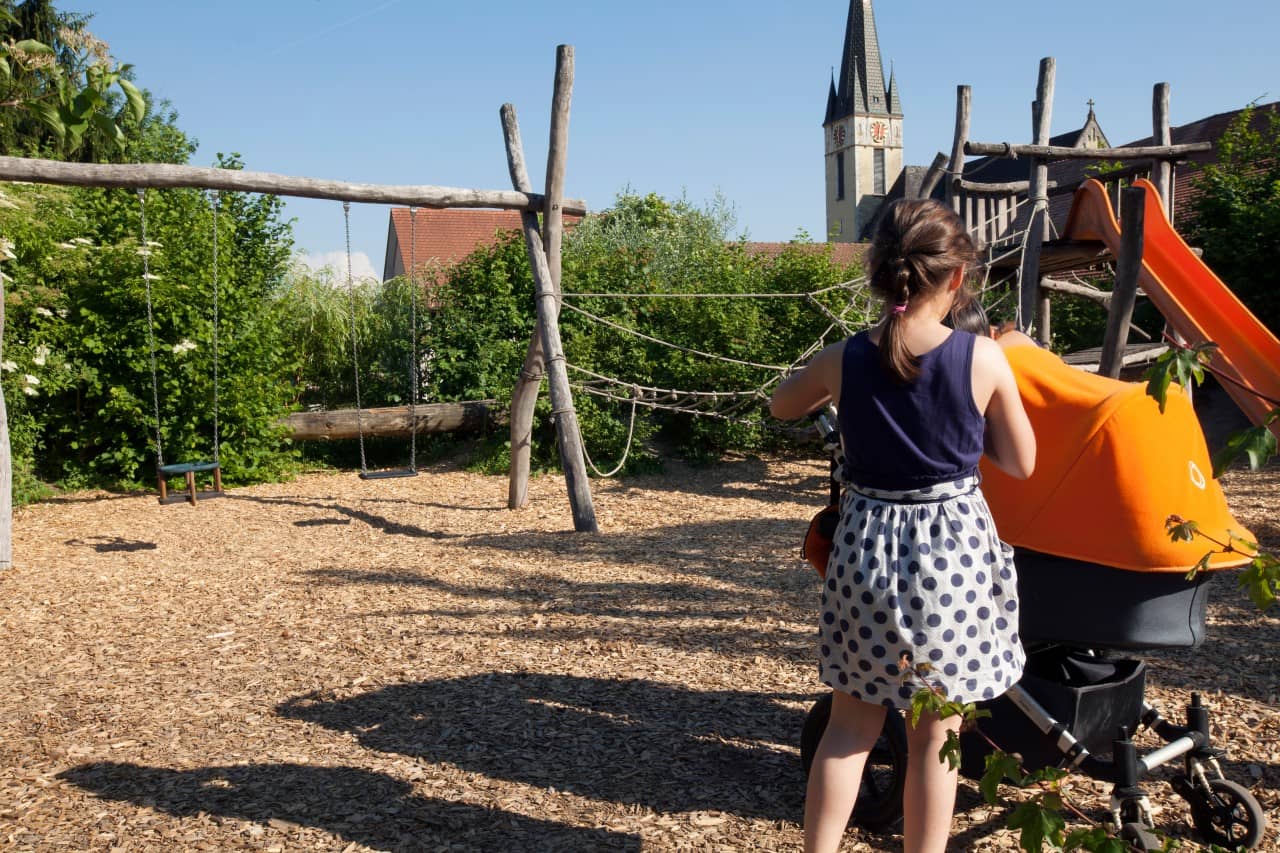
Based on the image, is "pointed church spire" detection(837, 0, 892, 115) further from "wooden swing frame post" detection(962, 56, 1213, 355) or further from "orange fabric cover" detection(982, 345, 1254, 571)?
"orange fabric cover" detection(982, 345, 1254, 571)

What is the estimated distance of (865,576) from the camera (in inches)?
79.7

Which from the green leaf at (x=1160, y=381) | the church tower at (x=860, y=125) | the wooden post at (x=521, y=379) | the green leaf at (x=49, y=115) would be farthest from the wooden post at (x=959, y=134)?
the church tower at (x=860, y=125)

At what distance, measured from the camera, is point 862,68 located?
257 ft

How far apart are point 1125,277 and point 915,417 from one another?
4.37 m

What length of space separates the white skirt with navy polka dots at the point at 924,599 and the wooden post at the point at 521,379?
535cm

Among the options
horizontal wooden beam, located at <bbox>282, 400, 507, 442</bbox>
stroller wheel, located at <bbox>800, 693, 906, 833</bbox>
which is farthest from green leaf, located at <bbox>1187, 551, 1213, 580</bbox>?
horizontal wooden beam, located at <bbox>282, 400, 507, 442</bbox>

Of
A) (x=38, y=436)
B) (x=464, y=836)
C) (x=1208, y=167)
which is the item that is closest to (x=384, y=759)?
(x=464, y=836)

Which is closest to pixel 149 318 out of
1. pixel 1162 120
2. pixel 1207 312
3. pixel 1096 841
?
pixel 1207 312

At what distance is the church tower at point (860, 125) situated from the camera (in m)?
75.9

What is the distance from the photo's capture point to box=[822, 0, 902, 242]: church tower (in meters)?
75.9

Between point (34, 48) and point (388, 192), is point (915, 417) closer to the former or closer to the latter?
point (34, 48)

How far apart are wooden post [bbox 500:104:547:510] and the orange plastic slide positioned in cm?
386

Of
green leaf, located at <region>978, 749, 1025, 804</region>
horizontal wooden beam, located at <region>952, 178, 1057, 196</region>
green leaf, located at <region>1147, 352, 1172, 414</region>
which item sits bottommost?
green leaf, located at <region>978, 749, 1025, 804</region>

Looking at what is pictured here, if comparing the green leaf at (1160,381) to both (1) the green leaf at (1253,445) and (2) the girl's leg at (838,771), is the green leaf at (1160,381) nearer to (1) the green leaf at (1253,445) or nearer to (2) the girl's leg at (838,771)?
(1) the green leaf at (1253,445)
